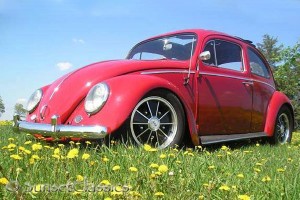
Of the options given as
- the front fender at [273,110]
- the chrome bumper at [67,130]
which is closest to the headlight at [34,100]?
the chrome bumper at [67,130]

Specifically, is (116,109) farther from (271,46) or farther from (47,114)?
(271,46)

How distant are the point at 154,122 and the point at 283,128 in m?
3.72

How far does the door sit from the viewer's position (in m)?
4.95

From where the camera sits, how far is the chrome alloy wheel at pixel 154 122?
13.0 feet

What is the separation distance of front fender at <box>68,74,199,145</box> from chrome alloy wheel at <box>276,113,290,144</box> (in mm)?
3067

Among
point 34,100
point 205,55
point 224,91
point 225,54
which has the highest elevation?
point 225,54

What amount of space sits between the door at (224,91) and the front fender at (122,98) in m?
0.74

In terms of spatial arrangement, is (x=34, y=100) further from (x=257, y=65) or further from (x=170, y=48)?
(x=257, y=65)

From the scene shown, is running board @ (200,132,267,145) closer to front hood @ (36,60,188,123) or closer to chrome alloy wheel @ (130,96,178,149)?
chrome alloy wheel @ (130,96,178,149)

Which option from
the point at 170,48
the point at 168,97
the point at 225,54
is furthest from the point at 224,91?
the point at 168,97

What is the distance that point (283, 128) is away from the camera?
6.87 metres

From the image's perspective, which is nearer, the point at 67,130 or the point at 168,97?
the point at 67,130

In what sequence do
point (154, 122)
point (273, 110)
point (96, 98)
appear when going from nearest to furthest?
point (96, 98), point (154, 122), point (273, 110)

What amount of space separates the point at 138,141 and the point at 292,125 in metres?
4.25
